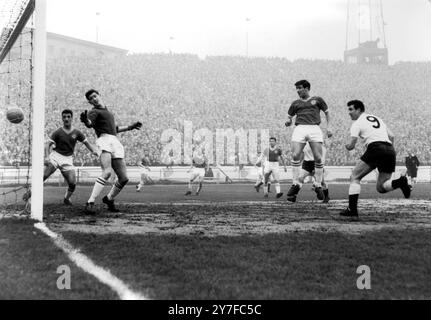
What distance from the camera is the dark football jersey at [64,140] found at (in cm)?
920

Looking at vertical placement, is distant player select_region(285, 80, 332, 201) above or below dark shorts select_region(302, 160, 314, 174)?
above

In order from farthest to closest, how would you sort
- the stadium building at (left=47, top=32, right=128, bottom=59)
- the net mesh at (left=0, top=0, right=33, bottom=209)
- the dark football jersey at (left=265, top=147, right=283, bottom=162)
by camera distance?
the stadium building at (left=47, top=32, right=128, bottom=59) → the dark football jersey at (left=265, top=147, right=283, bottom=162) → the net mesh at (left=0, top=0, right=33, bottom=209)

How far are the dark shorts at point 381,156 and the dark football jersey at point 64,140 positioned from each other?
518 centimetres

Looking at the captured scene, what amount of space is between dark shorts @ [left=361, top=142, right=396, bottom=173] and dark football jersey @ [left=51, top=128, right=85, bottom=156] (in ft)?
17.0

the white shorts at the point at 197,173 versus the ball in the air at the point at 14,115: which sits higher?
the ball in the air at the point at 14,115

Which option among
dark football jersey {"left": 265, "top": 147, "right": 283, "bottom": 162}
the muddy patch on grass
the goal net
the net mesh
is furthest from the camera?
dark football jersey {"left": 265, "top": 147, "right": 283, "bottom": 162}

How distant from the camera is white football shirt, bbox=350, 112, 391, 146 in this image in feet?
21.5

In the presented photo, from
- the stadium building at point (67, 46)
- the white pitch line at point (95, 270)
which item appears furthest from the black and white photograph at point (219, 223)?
the stadium building at point (67, 46)

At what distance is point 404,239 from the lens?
4.75m

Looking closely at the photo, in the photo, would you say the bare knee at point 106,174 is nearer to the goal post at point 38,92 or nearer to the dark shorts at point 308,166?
the goal post at point 38,92

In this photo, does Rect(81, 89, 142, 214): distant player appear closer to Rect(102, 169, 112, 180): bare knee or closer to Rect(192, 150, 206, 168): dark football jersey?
Rect(102, 169, 112, 180): bare knee

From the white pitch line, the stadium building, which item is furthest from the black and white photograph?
the stadium building
